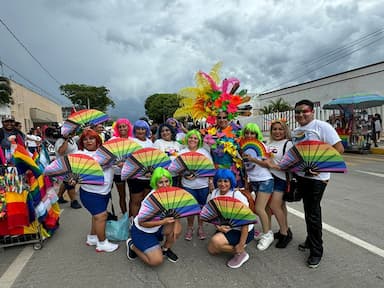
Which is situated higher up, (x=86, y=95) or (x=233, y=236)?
(x=86, y=95)

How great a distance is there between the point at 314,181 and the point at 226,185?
0.93m

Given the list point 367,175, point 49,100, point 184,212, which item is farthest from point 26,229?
Result: point 49,100

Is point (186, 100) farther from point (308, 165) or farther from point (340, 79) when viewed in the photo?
point (340, 79)

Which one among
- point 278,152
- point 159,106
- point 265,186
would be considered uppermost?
point 159,106

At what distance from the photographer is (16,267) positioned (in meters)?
3.05

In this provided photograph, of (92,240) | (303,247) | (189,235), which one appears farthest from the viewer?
(189,235)

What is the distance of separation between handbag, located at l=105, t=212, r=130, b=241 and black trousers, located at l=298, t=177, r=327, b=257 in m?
2.28

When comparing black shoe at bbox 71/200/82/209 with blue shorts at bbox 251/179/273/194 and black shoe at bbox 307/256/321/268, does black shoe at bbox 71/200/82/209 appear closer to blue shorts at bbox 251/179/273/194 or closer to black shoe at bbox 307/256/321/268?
blue shorts at bbox 251/179/273/194

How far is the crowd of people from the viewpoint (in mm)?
2908

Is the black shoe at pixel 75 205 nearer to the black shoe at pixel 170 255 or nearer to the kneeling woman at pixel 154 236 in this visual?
the kneeling woman at pixel 154 236

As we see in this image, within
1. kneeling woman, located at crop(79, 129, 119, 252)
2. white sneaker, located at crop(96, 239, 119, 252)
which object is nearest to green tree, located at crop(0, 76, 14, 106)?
kneeling woman, located at crop(79, 129, 119, 252)

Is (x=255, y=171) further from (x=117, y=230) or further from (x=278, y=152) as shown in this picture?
(x=117, y=230)

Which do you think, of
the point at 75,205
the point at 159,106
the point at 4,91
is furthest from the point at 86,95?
the point at 75,205

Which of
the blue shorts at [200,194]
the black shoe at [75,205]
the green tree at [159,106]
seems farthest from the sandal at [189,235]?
the green tree at [159,106]
